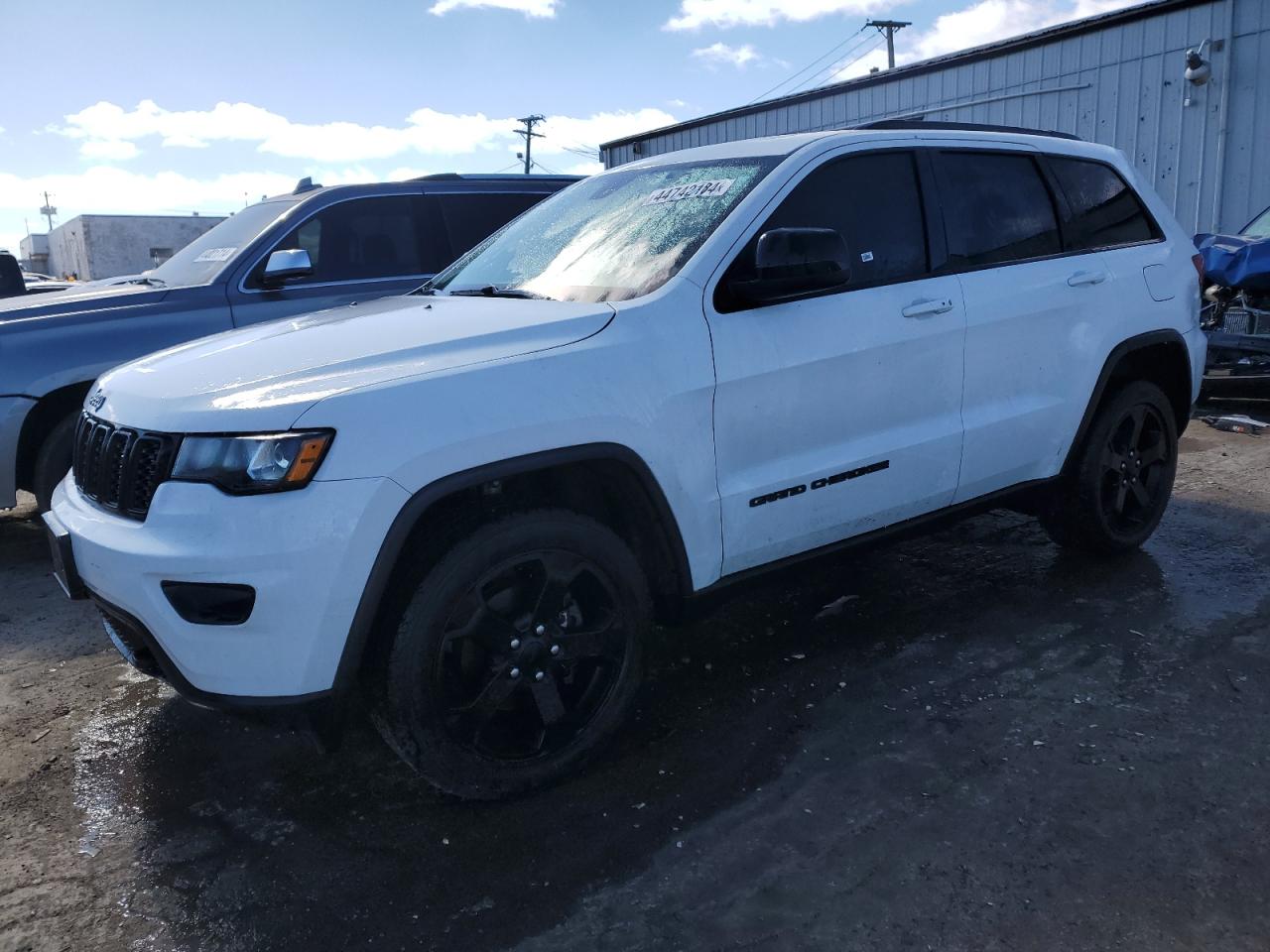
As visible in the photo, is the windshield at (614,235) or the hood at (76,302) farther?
the hood at (76,302)

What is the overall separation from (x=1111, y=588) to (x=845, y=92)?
1427 cm

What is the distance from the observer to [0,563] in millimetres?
5305

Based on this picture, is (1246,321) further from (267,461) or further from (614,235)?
(267,461)

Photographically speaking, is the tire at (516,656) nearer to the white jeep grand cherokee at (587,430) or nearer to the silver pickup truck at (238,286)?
the white jeep grand cherokee at (587,430)

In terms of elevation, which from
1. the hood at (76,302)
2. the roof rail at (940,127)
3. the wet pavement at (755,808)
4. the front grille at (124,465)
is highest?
the roof rail at (940,127)

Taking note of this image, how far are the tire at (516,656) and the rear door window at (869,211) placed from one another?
1298 mm

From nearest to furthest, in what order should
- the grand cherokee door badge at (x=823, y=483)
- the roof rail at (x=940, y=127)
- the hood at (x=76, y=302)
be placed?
the grand cherokee door badge at (x=823, y=483)
the roof rail at (x=940, y=127)
the hood at (x=76, y=302)

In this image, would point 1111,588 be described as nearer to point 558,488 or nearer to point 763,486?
point 763,486

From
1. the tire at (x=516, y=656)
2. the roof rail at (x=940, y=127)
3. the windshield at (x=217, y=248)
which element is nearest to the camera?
the tire at (x=516, y=656)

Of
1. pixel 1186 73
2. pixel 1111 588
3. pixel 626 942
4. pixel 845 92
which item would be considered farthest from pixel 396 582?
pixel 845 92

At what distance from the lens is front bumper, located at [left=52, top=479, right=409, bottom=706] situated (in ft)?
7.72

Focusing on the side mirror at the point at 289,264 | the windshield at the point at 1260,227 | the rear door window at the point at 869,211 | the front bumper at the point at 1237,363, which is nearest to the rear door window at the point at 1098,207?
the rear door window at the point at 869,211

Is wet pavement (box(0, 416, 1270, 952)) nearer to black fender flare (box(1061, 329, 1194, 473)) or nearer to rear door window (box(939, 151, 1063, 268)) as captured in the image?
black fender flare (box(1061, 329, 1194, 473))

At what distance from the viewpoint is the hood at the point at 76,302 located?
5.04m
